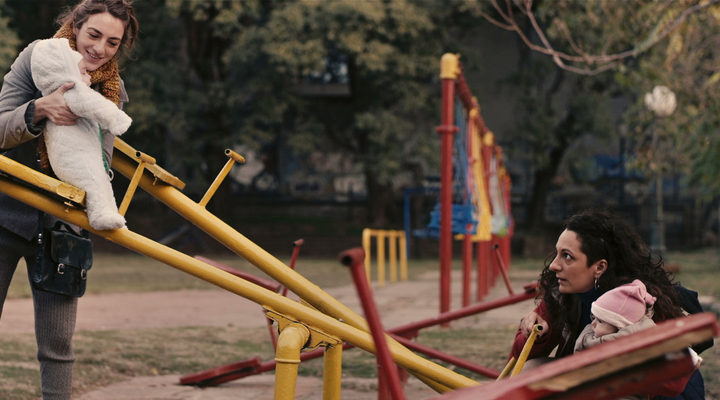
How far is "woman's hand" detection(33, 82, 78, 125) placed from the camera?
259cm

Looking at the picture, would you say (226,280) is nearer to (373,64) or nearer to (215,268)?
(215,268)

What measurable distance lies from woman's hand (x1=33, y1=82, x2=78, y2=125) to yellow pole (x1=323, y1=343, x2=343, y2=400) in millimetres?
953

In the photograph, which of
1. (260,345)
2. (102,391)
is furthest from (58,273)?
(260,345)

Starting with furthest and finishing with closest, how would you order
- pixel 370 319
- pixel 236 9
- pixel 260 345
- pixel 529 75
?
pixel 529 75 < pixel 236 9 < pixel 260 345 < pixel 370 319

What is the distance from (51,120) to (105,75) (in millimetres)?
274

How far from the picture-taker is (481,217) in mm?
9312

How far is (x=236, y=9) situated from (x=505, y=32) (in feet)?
29.8

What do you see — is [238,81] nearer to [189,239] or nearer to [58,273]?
[189,239]

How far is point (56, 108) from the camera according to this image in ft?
8.50

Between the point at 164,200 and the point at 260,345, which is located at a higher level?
the point at 164,200

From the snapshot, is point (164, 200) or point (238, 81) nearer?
point (164, 200)

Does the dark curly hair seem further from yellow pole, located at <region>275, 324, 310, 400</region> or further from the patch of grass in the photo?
the patch of grass

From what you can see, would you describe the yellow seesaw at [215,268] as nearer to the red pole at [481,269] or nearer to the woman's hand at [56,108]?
the woman's hand at [56,108]

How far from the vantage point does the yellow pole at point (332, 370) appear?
2754 mm
